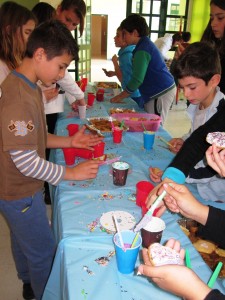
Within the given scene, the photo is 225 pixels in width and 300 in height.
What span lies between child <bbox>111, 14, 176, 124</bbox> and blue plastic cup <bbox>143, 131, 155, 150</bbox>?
3.15ft

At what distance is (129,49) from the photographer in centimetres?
295

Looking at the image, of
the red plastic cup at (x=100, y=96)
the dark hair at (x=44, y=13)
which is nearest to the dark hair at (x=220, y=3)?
the dark hair at (x=44, y=13)

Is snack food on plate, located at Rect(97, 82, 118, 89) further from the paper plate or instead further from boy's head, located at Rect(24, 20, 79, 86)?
the paper plate

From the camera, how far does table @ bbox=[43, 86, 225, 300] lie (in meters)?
0.85

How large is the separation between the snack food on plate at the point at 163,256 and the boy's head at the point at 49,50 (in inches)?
35.2

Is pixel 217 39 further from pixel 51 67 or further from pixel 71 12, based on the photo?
pixel 51 67

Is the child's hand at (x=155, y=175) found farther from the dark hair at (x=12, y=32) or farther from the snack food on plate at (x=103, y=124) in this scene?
the dark hair at (x=12, y=32)

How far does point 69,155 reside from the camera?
162 cm

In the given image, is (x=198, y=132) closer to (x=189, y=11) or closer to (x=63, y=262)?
(x=63, y=262)

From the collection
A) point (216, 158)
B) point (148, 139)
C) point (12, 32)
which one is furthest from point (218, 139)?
point (12, 32)

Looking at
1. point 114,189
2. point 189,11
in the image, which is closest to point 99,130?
point 114,189

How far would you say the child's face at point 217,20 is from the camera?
1908 mm

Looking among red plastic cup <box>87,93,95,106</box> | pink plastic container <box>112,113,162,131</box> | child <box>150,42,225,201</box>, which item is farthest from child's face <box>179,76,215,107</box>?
red plastic cup <box>87,93,95,106</box>

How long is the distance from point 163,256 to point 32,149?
70 cm
